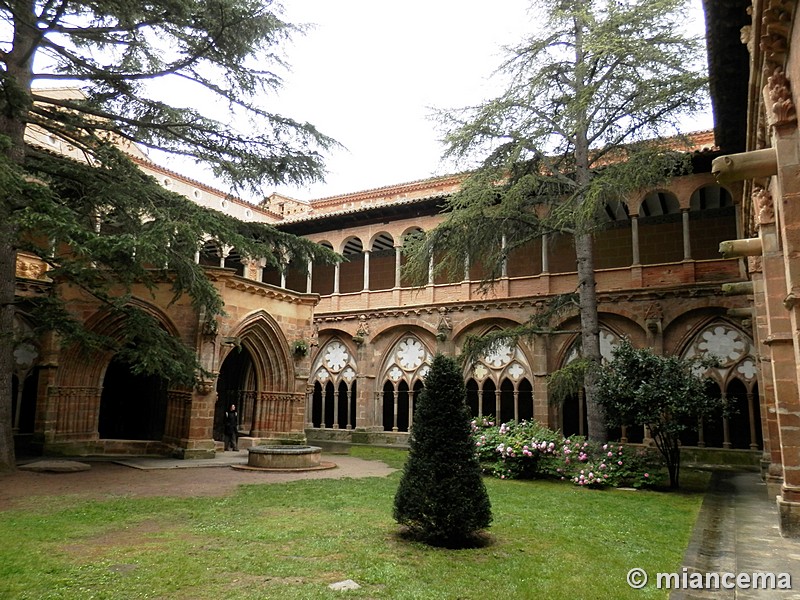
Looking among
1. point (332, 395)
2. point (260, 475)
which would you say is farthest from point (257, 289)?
point (332, 395)

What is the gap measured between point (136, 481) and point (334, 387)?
504 inches

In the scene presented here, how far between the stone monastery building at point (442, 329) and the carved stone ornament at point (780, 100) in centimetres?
47

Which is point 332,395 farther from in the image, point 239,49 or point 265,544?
point 265,544

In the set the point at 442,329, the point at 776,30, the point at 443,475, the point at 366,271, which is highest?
the point at 366,271

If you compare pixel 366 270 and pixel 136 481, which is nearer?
pixel 136 481

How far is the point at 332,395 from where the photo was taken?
2259 centimetres

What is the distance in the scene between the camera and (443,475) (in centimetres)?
571

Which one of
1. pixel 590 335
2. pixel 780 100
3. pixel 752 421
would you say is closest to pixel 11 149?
pixel 780 100

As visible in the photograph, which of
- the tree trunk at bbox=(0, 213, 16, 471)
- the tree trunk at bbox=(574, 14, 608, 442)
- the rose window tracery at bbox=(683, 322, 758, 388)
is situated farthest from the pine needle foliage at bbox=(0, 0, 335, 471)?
the rose window tracery at bbox=(683, 322, 758, 388)

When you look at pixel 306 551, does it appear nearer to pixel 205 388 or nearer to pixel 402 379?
pixel 205 388

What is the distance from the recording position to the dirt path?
824cm

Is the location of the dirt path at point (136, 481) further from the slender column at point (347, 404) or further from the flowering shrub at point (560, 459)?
the slender column at point (347, 404)

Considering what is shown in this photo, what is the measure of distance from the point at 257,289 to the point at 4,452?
6.59 metres

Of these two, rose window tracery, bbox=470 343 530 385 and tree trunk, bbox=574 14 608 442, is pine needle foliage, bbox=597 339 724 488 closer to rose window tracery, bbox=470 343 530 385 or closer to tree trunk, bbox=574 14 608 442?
tree trunk, bbox=574 14 608 442
